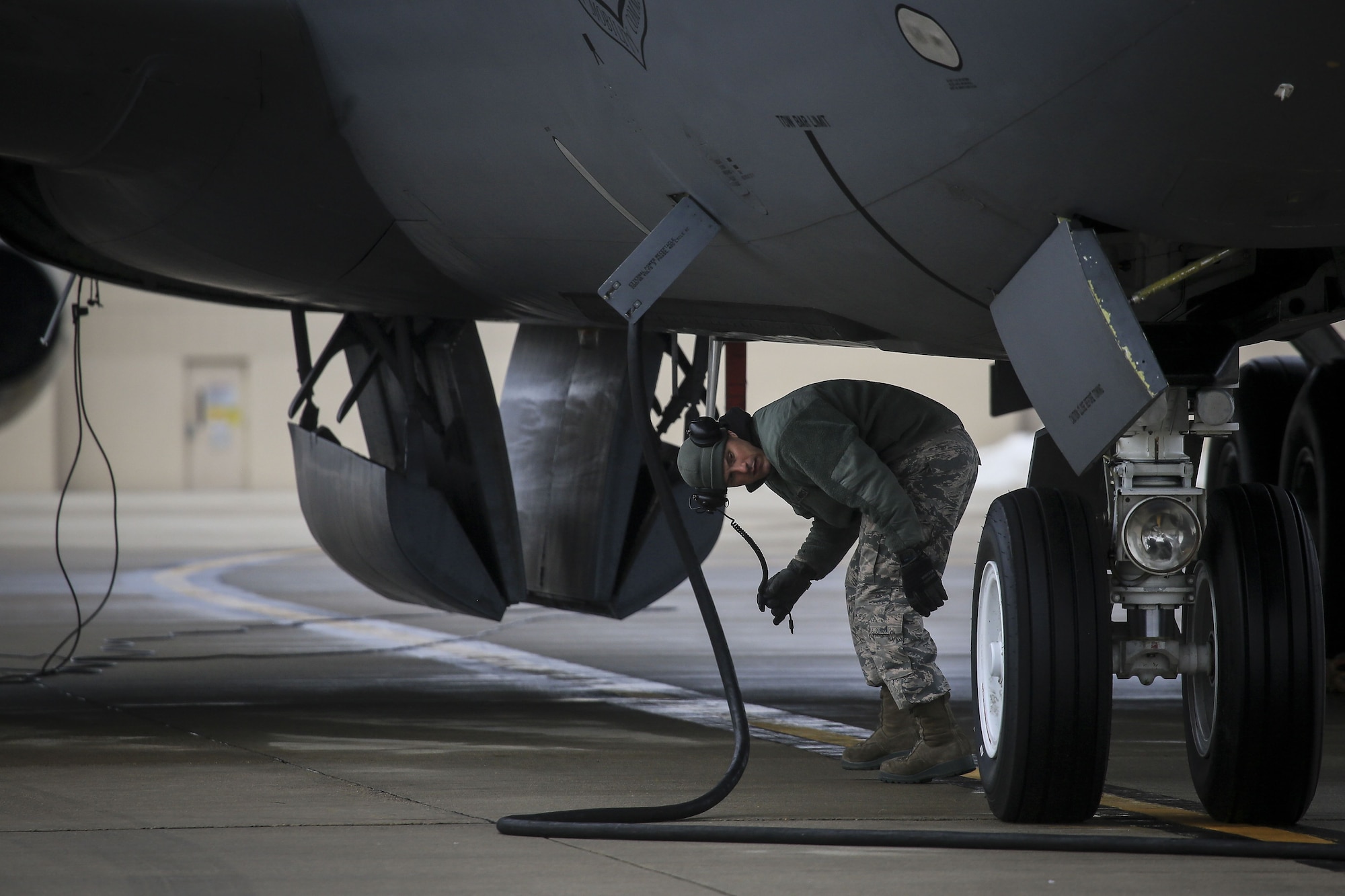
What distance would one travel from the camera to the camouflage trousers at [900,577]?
5.61 meters

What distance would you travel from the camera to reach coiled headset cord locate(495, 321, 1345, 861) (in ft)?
14.3

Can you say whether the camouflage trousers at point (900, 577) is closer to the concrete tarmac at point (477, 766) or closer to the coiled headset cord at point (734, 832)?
the concrete tarmac at point (477, 766)

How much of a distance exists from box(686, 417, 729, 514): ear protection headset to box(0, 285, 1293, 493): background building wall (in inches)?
1344

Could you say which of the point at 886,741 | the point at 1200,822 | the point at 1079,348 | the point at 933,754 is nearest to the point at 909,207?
the point at 1079,348

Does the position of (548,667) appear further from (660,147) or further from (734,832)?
(660,147)

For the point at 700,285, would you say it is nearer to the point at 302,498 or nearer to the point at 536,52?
the point at 536,52

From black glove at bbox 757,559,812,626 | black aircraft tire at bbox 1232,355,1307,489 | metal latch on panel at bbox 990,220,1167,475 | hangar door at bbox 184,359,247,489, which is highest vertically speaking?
hangar door at bbox 184,359,247,489

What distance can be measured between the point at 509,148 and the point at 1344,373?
491cm

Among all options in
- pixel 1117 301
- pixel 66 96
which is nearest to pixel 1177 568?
pixel 1117 301

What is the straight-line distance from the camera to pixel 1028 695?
15.0 ft

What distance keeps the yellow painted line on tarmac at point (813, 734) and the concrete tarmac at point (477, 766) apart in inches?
1.0

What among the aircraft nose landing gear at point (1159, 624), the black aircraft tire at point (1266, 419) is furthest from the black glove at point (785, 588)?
the black aircraft tire at point (1266, 419)

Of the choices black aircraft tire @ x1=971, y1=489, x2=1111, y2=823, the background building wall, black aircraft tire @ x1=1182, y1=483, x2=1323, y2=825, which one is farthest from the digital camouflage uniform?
the background building wall

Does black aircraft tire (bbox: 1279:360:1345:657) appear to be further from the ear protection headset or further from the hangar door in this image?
the hangar door
